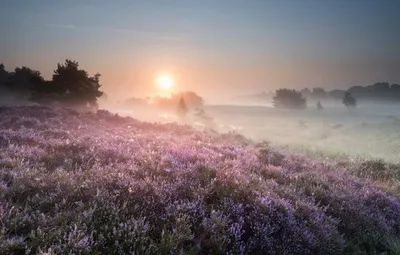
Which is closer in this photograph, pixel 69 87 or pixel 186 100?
pixel 69 87

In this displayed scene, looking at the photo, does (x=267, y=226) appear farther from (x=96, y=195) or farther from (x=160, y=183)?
(x=96, y=195)

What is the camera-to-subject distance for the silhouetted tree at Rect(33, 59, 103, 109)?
3455 centimetres

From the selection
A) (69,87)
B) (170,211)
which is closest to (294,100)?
(69,87)

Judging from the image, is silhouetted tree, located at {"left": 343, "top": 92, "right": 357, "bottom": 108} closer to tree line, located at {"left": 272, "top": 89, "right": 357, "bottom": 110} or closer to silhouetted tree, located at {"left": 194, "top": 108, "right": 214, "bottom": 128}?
tree line, located at {"left": 272, "top": 89, "right": 357, "bottom": 110}

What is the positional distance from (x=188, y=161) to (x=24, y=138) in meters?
5.50

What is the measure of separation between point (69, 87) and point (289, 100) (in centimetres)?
7504

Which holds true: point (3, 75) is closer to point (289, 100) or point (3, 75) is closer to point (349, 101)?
point (289, 100)

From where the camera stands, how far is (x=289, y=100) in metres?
99.1

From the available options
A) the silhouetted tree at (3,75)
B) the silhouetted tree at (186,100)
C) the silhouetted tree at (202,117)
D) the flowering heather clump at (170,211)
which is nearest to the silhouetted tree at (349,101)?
the silhouetted tree at (186,100)

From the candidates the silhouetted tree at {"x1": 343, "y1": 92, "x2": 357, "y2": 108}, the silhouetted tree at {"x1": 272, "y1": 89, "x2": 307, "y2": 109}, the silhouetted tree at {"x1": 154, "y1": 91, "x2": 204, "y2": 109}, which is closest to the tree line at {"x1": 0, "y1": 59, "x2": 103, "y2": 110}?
the silhouetted tree at {"x1": 154, "y1": 91, "x2": 204, "y2": 109}

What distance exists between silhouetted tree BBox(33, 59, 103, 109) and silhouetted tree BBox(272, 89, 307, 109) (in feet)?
238

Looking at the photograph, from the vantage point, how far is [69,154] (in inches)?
→ 352

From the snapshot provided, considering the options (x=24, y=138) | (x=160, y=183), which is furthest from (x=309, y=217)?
(x=24, y=138)

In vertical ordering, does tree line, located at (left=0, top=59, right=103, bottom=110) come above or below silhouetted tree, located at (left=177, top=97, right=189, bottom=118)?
above
